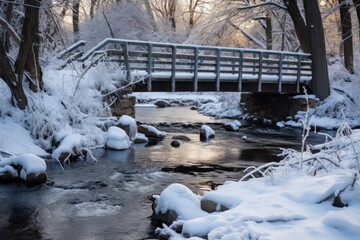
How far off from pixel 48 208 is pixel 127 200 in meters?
1.26

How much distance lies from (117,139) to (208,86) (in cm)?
644

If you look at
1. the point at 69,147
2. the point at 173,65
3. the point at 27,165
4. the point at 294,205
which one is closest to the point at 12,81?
the point at 69,147

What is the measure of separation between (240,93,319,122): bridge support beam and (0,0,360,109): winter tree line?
3.14 ft

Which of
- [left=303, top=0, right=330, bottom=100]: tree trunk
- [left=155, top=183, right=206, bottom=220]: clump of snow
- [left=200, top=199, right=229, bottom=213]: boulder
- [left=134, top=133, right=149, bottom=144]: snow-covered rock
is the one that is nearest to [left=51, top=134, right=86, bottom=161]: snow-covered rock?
[left=134, top=133, right=149, bottom=144]: snow-covered rock

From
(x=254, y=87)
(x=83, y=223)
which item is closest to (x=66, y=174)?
(x=83, y=223)

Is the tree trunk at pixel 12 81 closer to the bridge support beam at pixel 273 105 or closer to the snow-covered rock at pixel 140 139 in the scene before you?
the snow-covered rock at pixel 140 139

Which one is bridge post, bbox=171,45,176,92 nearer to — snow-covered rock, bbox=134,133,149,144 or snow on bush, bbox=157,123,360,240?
snow-covered rock, bbox=134,133,149,144

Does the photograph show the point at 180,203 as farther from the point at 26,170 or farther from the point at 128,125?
the point at 128,125

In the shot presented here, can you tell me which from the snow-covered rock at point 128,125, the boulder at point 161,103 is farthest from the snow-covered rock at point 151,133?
the boulder at point 161,103

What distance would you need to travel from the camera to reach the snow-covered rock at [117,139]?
12.2m

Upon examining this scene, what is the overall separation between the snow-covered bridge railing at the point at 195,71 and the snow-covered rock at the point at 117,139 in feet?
9.41

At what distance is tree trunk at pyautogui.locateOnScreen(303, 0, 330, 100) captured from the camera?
20.6 m

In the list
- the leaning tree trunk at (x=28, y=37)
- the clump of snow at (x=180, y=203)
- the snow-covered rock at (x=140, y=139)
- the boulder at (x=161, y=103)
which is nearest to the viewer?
the clump of snow at (x=180, y=203)

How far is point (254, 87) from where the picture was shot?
19.8 meters
